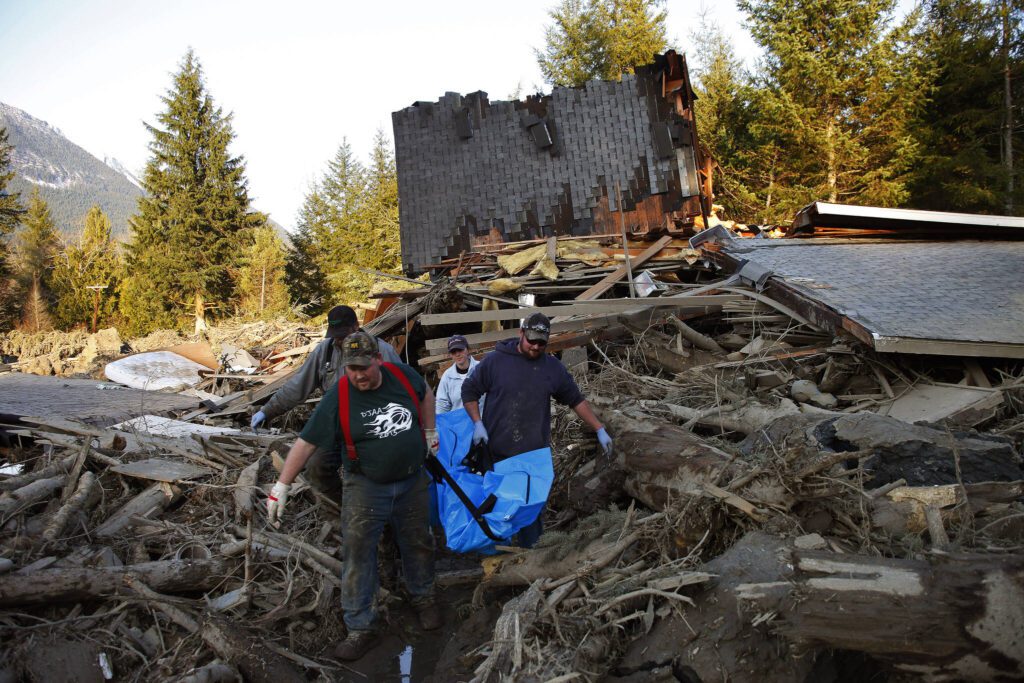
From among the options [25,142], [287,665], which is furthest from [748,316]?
[25,142]

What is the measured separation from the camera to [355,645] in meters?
3.82

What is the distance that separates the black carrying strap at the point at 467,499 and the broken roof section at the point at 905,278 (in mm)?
4029

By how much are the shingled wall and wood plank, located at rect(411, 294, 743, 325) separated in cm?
418

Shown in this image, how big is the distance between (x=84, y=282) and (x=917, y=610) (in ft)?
124

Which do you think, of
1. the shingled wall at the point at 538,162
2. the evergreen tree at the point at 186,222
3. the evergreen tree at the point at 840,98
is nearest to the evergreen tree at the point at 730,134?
the evergreen tree at the point at 840,98

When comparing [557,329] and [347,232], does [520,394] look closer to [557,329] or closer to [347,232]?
[557,329]

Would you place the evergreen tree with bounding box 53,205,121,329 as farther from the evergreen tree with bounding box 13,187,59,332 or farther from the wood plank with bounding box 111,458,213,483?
the wood plank with bounding box 111,458,213,483

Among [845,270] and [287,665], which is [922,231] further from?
[287,665]

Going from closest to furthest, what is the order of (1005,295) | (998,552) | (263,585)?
(998,552)
(263,585)
(1005,295)

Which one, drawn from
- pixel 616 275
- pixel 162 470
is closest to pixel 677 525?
pixel 162 470

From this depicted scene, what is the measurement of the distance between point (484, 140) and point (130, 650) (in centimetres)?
1168

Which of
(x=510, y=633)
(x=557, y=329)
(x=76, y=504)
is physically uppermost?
(x=557, y=329)

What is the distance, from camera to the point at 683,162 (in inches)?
498

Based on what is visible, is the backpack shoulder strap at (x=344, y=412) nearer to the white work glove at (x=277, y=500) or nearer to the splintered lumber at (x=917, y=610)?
the white work glove at (x=277, y=500)
